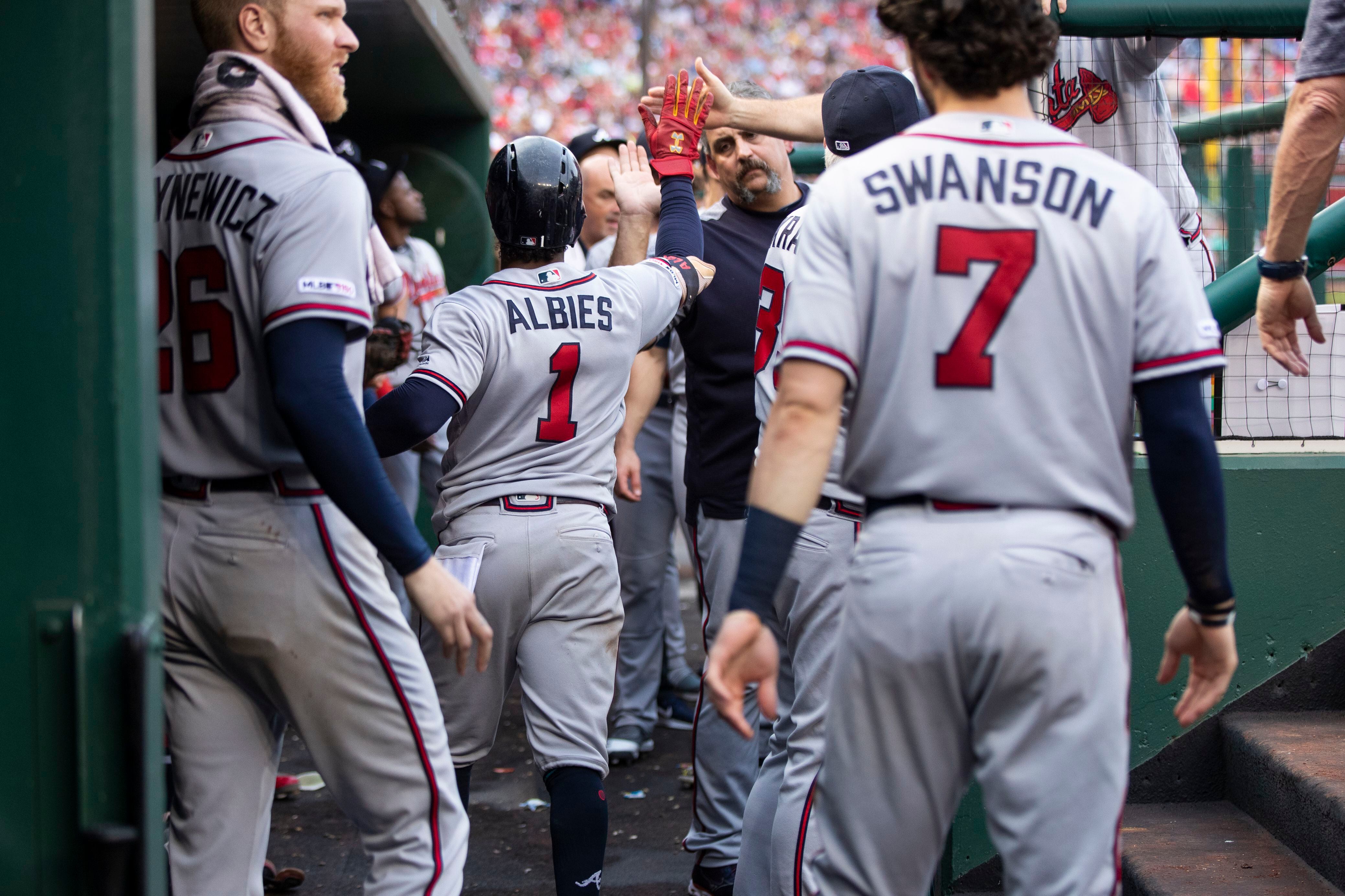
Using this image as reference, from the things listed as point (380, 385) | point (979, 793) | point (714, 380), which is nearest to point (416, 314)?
point (380, 385)

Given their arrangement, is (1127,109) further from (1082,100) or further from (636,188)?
(636,188)

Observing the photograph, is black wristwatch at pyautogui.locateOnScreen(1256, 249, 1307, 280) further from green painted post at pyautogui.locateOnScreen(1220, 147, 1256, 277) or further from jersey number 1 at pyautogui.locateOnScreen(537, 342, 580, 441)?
jersey number 1 at pyautogui.locateOnScreen(537, 342, 580, 441)

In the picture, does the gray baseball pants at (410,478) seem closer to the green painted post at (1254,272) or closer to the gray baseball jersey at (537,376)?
the gray baseball jersey at (537,376)

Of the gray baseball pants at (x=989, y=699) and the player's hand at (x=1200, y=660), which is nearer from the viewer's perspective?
the gray baseball pants at (x=989, y=699)

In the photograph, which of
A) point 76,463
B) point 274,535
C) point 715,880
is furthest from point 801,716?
point 76,463

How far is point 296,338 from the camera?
7.01 ft

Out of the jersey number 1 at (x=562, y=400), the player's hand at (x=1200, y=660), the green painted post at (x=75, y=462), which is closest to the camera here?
the green painted post at (x=75, y=462)

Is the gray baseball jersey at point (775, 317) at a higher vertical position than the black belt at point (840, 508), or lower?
higher

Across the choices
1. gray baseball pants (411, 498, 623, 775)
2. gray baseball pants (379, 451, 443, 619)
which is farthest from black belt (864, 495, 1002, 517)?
gray baseball pants (379, 451, 443, 619)

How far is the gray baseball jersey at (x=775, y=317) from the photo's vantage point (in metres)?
3.09

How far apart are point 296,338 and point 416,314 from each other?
4.47 meters

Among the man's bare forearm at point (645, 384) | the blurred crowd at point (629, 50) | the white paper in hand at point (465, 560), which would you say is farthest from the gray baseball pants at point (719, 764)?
the blurred crowd at point (629, 50)

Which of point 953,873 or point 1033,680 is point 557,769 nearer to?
point 953,873

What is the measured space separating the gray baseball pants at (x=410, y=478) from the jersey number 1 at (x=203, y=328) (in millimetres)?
3231
